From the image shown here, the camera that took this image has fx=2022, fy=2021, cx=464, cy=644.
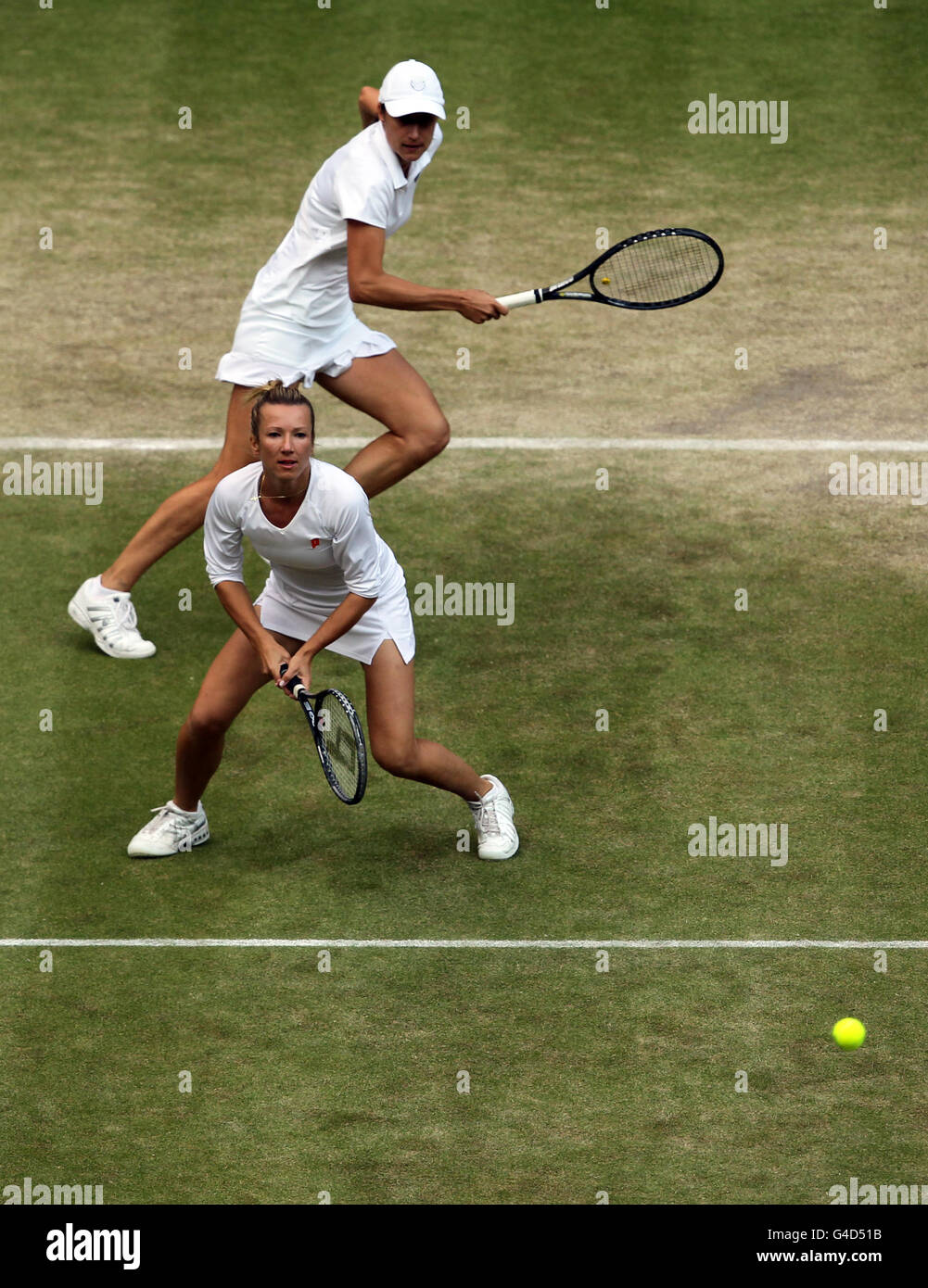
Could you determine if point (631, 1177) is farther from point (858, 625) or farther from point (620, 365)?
point (620, 365)

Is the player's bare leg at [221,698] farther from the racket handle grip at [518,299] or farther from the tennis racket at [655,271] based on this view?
the tennis racket at [655,271]

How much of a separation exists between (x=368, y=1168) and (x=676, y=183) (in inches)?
374

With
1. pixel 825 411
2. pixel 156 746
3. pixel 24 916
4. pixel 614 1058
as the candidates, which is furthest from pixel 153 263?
pixel 614 1058

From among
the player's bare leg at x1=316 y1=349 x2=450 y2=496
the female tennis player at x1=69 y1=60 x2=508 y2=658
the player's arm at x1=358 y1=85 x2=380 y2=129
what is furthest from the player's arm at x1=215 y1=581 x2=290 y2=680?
the player's arm at x1=358 y1=85 x2=380 y2=129

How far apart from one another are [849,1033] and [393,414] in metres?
3.75

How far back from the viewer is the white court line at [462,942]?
287 inches

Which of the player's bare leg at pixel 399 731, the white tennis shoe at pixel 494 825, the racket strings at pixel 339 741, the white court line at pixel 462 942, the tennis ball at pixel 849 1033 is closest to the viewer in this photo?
the tennis ball at pixel 849 1033

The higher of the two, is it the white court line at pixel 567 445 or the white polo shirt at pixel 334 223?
the white polo shirt at pixel 334 223

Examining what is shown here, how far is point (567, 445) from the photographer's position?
37.3 feet

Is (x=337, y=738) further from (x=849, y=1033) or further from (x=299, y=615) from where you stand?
(x=849, y=1033)

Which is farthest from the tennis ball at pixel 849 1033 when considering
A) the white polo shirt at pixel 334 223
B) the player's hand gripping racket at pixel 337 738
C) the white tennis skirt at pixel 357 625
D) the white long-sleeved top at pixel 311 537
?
the white polo shirt at pixel 334 223

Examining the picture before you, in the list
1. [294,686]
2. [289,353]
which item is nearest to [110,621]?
[289,353]

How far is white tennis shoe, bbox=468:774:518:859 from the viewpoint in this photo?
7848 millimetres

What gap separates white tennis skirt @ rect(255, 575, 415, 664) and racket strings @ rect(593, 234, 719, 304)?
3014 mm
